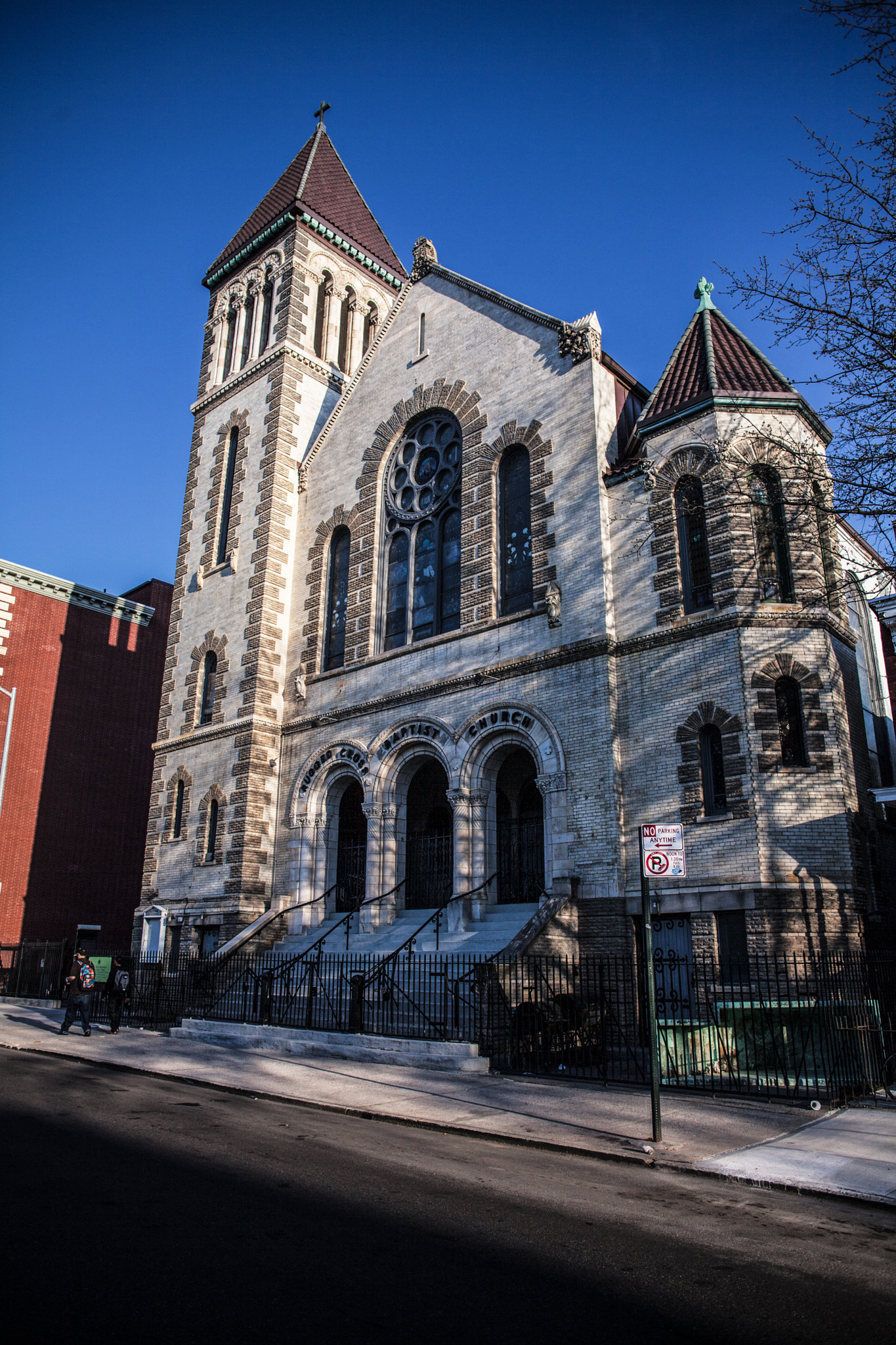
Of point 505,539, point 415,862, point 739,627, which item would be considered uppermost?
point 505,539

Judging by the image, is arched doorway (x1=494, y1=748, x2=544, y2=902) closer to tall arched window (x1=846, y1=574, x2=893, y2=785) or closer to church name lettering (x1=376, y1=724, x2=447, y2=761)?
church name lettering (x1=376, y1=724, x2=447, y2=761)

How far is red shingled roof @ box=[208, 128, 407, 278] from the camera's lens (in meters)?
32.1

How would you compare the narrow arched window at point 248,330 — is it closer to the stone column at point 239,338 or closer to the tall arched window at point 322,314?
the stone column at point 239,338

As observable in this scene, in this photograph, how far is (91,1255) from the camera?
5102mm

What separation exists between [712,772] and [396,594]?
10286mm

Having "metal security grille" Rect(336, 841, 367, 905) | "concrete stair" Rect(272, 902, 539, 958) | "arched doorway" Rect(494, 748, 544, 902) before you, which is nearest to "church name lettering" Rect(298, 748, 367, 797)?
"metal security grille" Rect(336, 841, 367, 905)

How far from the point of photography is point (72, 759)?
34.6m

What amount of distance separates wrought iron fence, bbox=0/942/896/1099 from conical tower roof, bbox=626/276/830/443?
10.7 metres

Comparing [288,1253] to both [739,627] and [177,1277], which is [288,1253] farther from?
[739,627]

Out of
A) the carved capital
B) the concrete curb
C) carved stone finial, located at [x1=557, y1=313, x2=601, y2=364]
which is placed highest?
the carved capital

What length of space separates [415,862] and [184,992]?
5.92 metres

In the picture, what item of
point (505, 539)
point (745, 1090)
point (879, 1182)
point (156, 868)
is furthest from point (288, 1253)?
point (156, 868)

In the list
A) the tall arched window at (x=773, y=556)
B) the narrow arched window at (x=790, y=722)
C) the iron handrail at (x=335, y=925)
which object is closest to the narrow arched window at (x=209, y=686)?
the iron handrail at (x=335, y=925)

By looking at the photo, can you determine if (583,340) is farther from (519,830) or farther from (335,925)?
(335,925)
